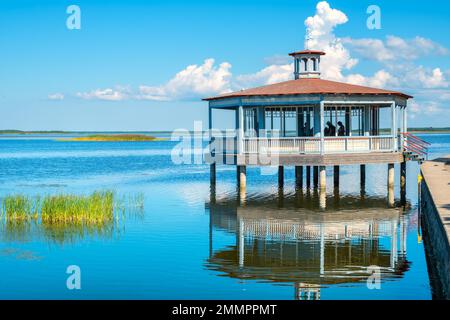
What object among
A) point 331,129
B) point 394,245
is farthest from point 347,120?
point 394,245

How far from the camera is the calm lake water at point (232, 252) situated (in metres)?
16.4

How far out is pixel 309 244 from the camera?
21594 millimetres

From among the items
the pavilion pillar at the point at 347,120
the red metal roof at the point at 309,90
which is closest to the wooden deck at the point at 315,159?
the red metal roof at the point at 309,90

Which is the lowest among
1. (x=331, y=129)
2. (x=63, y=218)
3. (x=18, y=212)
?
(x=63, y=218)

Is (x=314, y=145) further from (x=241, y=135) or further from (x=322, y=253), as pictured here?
(x=322, y=253)

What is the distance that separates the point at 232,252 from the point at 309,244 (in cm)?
263

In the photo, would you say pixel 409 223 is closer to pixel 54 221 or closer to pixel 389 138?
pixel 389 138

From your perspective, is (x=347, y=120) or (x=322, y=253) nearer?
(x=322, y=253)

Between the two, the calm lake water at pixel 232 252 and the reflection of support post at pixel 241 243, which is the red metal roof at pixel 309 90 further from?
the reflection of support post at pixel 241 243

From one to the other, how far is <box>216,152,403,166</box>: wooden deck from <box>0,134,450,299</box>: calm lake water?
1999 mm

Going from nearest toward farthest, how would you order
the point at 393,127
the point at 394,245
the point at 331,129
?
1. the point at 394,245
2. the point at 393,127
3. the point at 331,129
